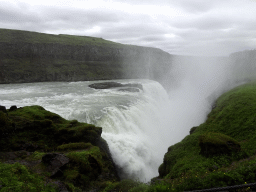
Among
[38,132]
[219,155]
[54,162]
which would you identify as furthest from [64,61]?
[219,155]

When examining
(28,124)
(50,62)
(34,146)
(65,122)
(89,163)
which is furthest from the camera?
(50,62)

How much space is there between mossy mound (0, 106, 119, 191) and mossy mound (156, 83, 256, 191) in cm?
417

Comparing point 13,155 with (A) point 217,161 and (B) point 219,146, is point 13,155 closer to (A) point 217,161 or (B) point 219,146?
(A) point 217,161

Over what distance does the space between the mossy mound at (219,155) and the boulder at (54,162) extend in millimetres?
5194

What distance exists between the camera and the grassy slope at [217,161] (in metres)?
6.46

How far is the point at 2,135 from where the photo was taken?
11.2 metres

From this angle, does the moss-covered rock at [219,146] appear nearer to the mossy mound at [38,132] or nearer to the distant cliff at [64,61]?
the mossy mound at [38,132]

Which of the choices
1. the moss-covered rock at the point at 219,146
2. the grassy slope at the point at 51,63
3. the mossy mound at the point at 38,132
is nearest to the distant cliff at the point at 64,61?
the grassy slope at the point at 51,63

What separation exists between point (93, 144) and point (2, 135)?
5787mm

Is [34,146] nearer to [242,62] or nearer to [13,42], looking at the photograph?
[13,42]

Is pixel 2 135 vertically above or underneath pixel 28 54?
underneath

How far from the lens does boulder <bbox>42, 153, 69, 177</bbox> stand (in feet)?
30.0

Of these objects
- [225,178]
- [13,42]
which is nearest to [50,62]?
[13,42]

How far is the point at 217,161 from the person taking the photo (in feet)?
32.5
